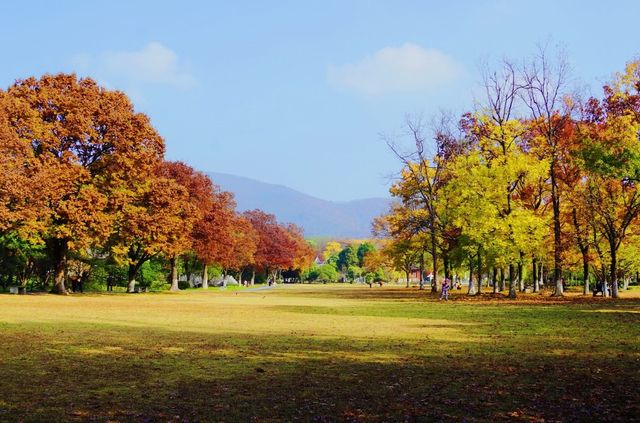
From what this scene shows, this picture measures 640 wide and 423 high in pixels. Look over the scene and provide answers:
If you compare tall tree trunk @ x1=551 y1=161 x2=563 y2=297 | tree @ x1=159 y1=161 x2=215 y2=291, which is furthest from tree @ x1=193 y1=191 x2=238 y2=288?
tall tree trunk @ x1=551 y1=161 x2=563 y2=297

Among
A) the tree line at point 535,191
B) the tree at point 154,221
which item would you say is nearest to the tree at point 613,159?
the tree line at point 535,191

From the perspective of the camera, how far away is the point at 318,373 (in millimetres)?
12781

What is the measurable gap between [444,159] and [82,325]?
42239 millimetres

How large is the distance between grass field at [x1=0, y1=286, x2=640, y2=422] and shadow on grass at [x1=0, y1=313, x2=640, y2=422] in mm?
29

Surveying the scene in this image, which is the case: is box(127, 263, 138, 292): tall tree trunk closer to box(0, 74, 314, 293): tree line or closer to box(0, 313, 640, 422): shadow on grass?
box(0, 74, 314, 293): tree line

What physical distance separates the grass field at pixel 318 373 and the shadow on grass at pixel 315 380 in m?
0.03

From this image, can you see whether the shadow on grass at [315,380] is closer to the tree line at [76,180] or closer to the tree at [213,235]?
the tree line at [76,180]

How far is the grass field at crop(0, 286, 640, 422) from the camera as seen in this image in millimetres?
9289

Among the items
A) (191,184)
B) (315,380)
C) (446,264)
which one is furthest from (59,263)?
(315,380)

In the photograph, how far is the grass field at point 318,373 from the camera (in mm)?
9289

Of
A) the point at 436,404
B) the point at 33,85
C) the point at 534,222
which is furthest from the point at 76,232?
the point at 436,404

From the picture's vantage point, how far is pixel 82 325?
23.7 meters

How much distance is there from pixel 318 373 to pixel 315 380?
31.9 inches

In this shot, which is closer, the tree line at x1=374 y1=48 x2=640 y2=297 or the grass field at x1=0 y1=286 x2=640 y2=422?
the grass field at x1=0 y1=286 x2=640 y2=422
